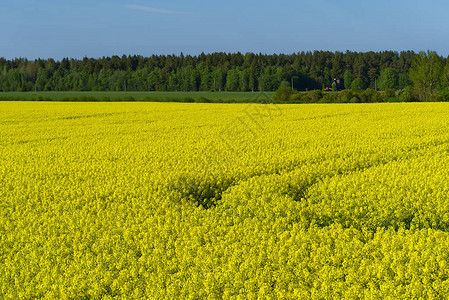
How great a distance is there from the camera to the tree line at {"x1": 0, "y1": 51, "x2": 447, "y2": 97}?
120 metres

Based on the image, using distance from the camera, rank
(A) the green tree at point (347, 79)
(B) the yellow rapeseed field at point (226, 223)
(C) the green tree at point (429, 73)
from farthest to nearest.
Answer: (A) the green tree at point (347, 79)
(C) the green tree at point (429, 73)
(B) the yellow rapeseed field at point (226, 223)

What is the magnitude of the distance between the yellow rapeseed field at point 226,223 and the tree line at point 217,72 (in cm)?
10010

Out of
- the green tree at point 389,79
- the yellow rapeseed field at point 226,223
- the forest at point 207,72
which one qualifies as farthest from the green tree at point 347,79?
the yellow rapeseed field at point 226,223

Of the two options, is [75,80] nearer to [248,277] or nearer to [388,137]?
[388,137]

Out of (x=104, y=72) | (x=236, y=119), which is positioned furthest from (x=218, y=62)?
(x=236, y=119)

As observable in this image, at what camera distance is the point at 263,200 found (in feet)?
29.1

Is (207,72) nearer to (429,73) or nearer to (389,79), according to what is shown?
(389,79)

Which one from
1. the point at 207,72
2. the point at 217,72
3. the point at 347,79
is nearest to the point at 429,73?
the point at 347,79

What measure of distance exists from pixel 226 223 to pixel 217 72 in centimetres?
11985

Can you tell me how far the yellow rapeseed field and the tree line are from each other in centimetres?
10010

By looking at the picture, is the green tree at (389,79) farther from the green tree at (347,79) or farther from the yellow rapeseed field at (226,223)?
the yellow rapeseed field at (226,223)

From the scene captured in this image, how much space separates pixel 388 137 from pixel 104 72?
124762 mm

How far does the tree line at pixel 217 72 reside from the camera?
12007 centimetres

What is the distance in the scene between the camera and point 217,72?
4914 inches
